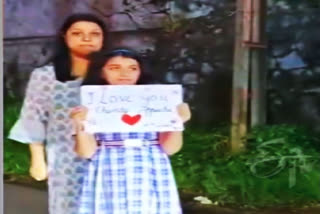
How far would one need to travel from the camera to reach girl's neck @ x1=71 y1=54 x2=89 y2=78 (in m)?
3.25

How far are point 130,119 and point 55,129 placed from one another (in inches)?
11.2

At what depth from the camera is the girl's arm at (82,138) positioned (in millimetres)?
3232

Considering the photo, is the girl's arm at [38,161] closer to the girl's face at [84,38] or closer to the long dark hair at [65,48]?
the long dark hair at [65,48]

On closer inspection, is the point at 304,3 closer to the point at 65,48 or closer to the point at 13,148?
the point at 65,48

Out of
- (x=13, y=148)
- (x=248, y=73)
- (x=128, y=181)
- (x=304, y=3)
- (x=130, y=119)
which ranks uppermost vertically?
(x=304, y=3)

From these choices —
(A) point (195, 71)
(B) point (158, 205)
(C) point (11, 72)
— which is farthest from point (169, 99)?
(C) point (11, 72)

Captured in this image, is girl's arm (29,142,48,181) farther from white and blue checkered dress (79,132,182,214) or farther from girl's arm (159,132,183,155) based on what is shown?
girl's arm (159,132,183,155)

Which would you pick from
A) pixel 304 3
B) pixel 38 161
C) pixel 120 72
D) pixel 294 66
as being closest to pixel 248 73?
pixel 294 66

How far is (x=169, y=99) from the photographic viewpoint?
3256 mm

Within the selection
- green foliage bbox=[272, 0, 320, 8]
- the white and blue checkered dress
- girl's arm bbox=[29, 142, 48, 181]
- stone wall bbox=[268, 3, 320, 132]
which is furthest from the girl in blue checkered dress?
green foliage bbox=[272, 0, 320, 8]

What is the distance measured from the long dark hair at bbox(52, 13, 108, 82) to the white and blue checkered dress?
263mm

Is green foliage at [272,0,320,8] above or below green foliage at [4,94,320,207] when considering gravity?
above

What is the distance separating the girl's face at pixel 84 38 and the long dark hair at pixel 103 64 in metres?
0.03

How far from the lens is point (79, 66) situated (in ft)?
10.7
